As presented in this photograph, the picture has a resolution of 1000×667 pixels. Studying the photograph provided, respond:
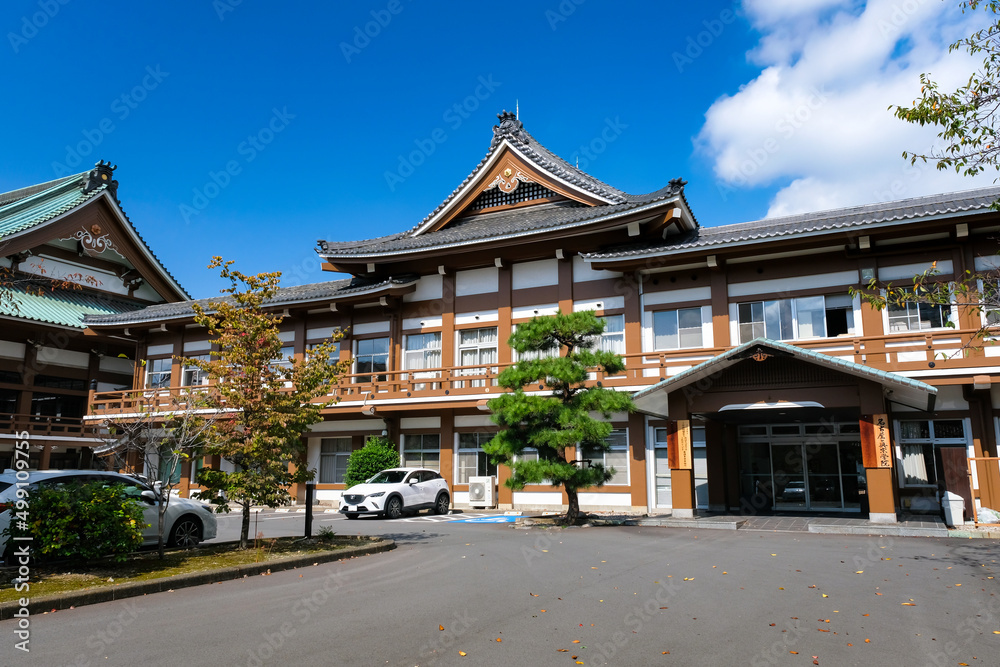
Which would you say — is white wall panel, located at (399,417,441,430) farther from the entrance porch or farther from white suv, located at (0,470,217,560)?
white suv, located at (0,470,217,560)

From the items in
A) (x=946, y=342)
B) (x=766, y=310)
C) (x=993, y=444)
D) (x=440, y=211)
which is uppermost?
(x=440, y=211)

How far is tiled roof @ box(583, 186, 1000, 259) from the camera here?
17781 mm

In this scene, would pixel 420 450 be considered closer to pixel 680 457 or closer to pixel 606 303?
pixel 606 303

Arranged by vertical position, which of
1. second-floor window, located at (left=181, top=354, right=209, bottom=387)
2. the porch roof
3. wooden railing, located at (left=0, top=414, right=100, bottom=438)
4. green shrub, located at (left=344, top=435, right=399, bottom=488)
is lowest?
green shrub, located at (left=344, top=435, right=399, bottom=488)

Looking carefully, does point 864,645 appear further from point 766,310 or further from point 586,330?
point 766,310

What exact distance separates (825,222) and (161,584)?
1846 cm

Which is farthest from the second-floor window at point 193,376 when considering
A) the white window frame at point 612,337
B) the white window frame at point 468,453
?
the white window frame at point 612,337

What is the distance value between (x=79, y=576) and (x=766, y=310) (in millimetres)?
18006

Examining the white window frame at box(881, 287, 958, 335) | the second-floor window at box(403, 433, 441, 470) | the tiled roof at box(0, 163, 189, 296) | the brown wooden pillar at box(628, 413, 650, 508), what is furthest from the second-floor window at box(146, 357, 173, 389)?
the white window frame at box(881, 287, 958, 335)

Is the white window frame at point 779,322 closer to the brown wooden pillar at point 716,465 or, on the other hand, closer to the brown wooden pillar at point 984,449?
the brown wooden pillar at point 716,465

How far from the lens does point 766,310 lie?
2066 centimetres

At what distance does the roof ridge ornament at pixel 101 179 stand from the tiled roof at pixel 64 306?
4.73 metres

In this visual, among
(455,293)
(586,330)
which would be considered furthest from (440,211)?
(586,330)

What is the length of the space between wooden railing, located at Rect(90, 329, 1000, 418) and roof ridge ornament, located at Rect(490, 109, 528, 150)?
8.48m
